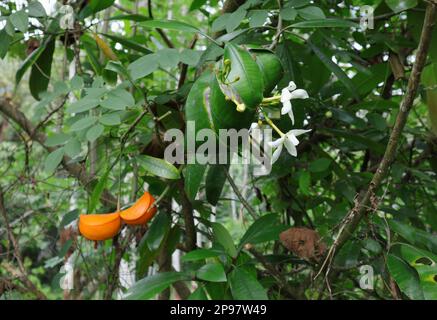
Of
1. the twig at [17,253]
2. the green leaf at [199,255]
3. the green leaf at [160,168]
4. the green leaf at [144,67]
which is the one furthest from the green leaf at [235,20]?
the twig at [17,253]

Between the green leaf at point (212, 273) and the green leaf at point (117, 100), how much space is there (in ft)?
→ 0.88

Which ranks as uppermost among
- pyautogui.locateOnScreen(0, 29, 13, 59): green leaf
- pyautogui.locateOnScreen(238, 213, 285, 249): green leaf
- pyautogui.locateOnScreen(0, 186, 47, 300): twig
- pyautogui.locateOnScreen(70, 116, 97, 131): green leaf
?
pyautogui.locateOnScreen(0, 29, 13, 59): green leaf

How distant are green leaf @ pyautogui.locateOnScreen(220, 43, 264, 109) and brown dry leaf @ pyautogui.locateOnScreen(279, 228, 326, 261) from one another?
0.28 m

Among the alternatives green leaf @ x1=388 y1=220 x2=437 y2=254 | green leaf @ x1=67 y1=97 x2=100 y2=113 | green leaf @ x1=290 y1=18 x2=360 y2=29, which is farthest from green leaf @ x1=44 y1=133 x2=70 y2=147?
green leaf @ x1=388 y1=220 x2=437 y2=254

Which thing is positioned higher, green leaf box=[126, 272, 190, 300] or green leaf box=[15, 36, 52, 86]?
green leaf box=[15, 36, 52, 86]

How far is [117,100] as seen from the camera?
0.77 metres

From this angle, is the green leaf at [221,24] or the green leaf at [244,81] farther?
the green leaf at [221,24]

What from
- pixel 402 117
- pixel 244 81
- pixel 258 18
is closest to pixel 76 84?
pixel 258 18

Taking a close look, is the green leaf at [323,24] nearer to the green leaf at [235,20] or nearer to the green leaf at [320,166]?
the green leaf at [235,20]

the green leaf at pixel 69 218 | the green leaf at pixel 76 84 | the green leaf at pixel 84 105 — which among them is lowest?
the green leaf at pixel 69 218

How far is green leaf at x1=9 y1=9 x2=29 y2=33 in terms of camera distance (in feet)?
2.78

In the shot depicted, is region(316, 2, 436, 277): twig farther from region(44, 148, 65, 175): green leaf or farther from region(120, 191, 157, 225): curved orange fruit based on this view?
region(44, 148, 65, 175): green leaf

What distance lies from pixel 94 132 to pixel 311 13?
373 mm

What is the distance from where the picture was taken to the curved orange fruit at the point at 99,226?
0.79 meters
